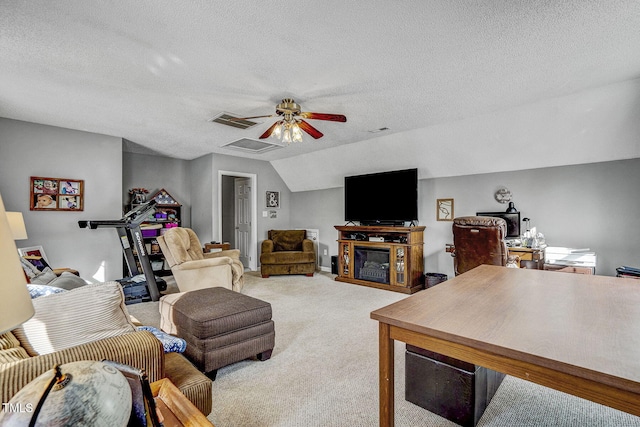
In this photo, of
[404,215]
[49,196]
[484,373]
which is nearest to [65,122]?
[49,196]

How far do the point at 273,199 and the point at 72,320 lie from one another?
547cm

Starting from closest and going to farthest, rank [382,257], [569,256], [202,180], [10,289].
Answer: [10,289] → [569,256] → [382,257] → [202,180]

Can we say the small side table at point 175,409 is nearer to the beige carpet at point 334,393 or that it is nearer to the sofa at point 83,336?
the sofa at point 83,336

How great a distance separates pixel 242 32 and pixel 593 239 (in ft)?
14.0

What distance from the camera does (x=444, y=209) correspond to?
15.6 ft

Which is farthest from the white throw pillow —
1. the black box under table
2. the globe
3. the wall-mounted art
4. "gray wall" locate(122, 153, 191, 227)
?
"gray wall" locate(122, 153, 191, 227)

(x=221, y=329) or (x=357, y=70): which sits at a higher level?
(x=357, y=70)

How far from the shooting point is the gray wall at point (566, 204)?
3352mm

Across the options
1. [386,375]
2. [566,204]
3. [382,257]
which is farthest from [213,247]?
[566,204]

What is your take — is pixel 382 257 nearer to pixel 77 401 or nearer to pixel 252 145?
pixel 252 145

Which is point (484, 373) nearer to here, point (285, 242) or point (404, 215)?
point (404, 215)

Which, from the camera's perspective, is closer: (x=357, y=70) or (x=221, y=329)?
(x=221, y=329)

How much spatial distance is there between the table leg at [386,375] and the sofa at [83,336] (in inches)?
32.7

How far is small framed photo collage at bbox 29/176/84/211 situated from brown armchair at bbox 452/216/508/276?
5.08 m
